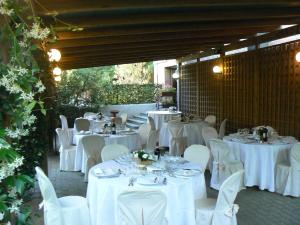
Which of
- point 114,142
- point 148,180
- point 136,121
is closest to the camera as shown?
point 148,180

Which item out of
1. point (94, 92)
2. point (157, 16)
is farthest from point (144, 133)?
point (94, 92)

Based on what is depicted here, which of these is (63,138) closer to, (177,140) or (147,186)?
(177,140)

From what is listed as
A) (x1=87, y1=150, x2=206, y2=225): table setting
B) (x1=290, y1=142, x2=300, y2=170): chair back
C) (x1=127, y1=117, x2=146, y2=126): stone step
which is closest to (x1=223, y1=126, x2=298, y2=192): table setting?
(x1=290, y1=142, x2=300, y2=170): chair back

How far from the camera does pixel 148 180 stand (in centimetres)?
353

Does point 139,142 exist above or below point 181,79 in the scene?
below

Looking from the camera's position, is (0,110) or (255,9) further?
(255,9)

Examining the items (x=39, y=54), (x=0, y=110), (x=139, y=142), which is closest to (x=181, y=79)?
(x=139, y=142)

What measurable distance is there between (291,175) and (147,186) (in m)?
3.18

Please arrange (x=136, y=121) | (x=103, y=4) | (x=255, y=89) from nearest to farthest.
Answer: (x=103, y=4) → (x=255, y=89) → (x=136, y=121)

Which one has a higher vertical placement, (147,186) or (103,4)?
(103,4)

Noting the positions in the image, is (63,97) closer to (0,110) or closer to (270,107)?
(270,107)

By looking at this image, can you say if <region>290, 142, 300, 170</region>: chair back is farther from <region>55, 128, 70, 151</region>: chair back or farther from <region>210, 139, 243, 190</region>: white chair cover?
<region>55, 128, 70, 151</region>: chair back

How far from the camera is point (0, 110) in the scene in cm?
182

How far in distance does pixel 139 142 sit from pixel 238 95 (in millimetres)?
3548
